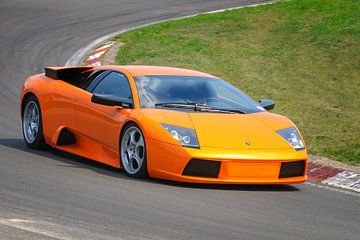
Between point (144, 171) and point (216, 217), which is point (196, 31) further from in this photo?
point (216, 217)

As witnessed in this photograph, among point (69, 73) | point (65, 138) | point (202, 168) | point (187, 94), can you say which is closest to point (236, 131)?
point (202, 168)

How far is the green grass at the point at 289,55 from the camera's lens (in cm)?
1492

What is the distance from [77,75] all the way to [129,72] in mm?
996

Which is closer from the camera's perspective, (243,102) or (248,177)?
(248,177)

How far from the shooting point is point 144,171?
386 inches

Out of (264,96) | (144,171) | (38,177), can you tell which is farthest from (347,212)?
(264,96)

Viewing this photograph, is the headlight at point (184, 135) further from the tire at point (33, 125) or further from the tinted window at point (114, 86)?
the tire at point (33, 125)

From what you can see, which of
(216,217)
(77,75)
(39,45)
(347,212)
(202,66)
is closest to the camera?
(216,217)

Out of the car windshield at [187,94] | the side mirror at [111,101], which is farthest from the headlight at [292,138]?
the side mirror at [111,101]

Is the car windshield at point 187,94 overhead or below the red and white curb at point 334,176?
overhead

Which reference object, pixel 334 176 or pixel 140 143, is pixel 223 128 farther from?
pixel 334 176

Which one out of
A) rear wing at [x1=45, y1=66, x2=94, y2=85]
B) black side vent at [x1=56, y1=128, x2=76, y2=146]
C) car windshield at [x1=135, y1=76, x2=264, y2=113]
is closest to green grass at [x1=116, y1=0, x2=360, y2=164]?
car windshield at [x1=135, y1=76, x2=264, y2=113]

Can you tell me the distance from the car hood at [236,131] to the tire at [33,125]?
2.32 m

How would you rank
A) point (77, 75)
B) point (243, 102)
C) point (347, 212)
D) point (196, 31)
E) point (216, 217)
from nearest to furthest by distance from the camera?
point (216, 217)
point (347, 212)
point (243, 102)
point (77, 75)
point (196, 31)
